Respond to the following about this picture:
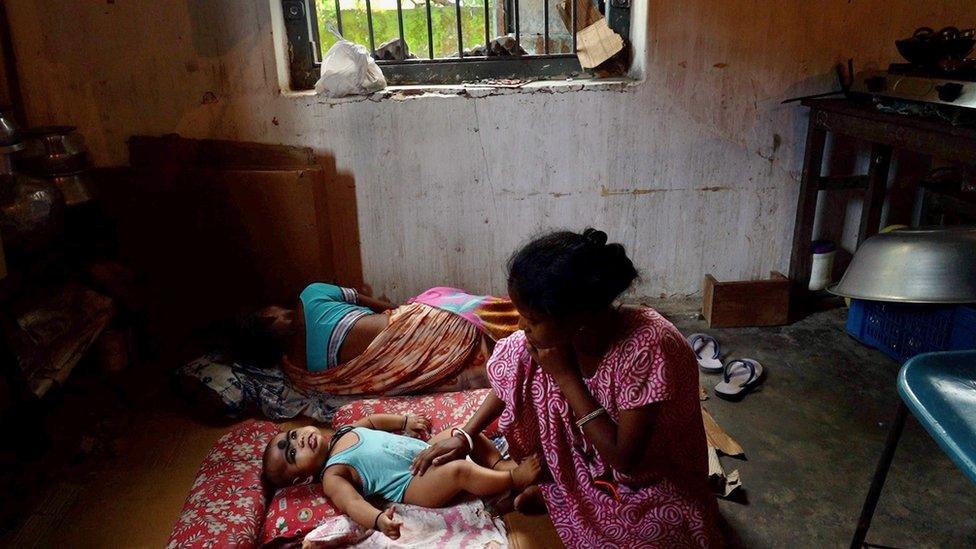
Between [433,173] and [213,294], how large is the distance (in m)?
1.21

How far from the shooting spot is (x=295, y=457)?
2.04 m

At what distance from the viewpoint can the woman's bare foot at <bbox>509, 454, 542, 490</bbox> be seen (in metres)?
1.91

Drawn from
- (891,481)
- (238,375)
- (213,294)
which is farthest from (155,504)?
(891,481)

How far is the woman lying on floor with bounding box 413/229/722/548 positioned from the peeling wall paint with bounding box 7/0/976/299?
145cm

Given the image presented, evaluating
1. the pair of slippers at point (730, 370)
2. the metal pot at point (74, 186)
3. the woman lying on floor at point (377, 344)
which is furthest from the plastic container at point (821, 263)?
the metal pot at point (74, 186)

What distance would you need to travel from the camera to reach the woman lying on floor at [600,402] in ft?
4.85

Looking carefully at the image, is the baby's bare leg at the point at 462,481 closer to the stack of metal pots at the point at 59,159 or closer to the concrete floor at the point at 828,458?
the concrete floor at the point at 828,458

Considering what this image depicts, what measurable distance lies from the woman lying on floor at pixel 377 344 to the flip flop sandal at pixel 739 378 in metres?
0.87

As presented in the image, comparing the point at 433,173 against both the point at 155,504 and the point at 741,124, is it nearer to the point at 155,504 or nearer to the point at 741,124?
the point at 741,124

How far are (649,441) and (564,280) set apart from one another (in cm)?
47

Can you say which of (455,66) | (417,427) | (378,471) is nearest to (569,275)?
(378,471)

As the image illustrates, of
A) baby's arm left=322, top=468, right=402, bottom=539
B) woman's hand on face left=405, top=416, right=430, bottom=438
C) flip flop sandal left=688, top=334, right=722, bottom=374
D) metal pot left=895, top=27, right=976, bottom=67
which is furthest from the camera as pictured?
flip flop sandal left=688, top=334, right=722, bottom=374

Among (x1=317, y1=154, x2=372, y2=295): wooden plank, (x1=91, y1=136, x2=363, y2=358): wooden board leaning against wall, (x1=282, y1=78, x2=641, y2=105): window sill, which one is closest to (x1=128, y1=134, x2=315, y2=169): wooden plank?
(x1=91, y1=136, x2=363, y2=358): wooden board leaning against wall

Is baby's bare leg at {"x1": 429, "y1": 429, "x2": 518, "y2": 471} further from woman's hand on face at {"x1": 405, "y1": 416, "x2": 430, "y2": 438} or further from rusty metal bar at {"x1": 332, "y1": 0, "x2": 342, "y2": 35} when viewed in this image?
rusty metal bar at {"x1": 332, "y1": 0, "x2": 342, "y2": 35}
